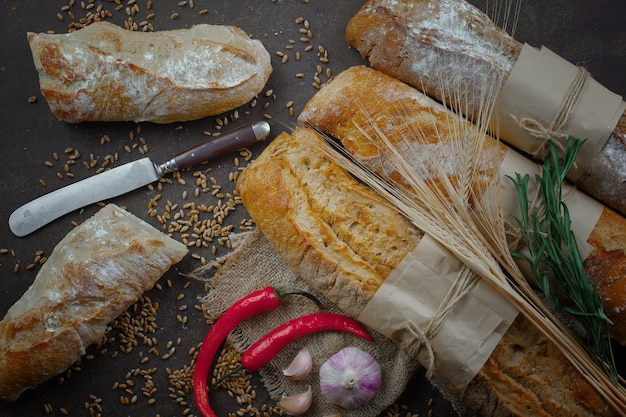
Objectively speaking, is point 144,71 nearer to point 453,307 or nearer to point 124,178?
point 124,178

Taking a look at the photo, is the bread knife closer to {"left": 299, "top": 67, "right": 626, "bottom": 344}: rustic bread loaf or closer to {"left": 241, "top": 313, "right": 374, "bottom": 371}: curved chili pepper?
{"left": 299, "top": 67, "right": 626, "bottom": 344}: rustic bread loaf

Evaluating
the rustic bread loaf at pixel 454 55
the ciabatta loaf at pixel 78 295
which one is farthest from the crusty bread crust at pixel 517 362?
the ciabatta loaf at pixel 78 295

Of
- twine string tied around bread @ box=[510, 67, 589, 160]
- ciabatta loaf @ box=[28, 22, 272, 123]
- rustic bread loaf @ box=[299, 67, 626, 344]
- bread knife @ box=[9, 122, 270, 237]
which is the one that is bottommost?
bread knife @ box=[9, 122, 270, 237]

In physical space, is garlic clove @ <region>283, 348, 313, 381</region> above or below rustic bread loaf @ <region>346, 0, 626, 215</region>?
below

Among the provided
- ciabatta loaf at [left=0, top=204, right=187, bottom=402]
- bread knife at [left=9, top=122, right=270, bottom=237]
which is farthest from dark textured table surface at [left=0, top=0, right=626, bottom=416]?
ciabatta loaf at [left=0, top=204, right=187, bottom=402]

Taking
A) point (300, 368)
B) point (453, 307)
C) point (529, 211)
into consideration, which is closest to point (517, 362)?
point (453, 307)

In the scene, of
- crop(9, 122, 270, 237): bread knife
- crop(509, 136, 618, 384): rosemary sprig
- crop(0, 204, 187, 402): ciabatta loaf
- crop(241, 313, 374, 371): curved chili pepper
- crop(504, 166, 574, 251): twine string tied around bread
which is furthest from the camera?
crop(9, 122, 270, 237): bread knife

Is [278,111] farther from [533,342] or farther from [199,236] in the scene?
[533,342]
